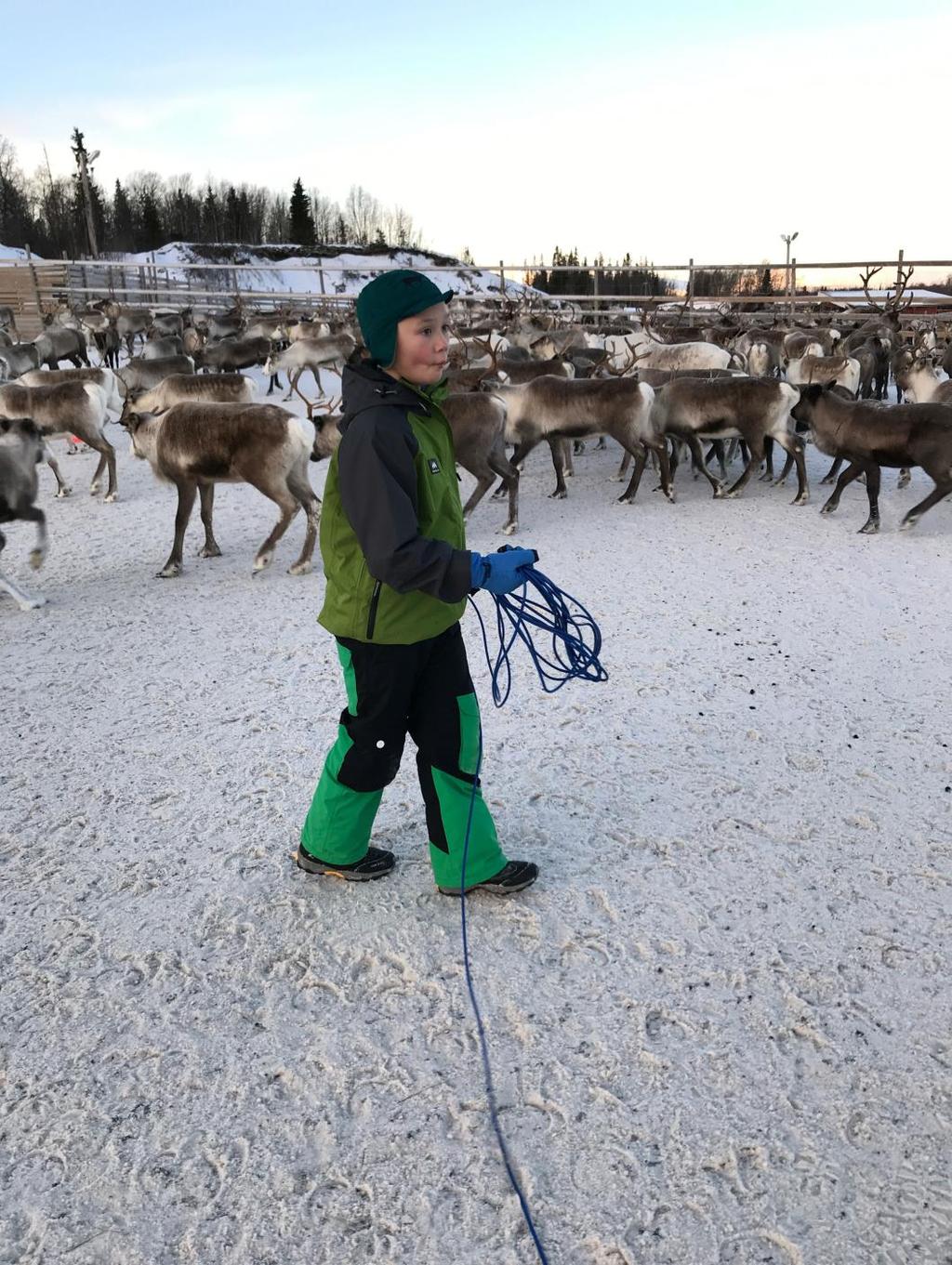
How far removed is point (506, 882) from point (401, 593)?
995 millimetres

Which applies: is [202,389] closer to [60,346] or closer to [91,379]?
[91,379]

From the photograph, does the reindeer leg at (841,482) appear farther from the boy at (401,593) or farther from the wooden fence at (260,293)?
the wooden fence at (260,293)

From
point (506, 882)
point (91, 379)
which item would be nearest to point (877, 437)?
point (506, 882)

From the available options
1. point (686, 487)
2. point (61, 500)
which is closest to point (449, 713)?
point (686, 487)

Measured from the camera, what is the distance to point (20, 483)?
17.3 ft

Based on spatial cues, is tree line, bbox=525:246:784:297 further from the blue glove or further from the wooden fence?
the blue glove

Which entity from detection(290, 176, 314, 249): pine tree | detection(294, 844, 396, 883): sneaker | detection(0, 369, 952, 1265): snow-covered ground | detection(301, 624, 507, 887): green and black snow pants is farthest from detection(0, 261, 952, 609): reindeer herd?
detection(290, 176, 314, 249): pine tree

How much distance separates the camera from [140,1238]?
1644 millimetres

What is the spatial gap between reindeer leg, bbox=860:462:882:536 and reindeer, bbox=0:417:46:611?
572 centimetres

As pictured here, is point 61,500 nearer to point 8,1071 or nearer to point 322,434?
point 322,434

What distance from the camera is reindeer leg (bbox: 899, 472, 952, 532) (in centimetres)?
620

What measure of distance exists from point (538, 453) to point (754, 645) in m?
6.32

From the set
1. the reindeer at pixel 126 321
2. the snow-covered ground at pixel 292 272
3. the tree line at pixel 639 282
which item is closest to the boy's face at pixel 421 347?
the reindeer at pixel 126 321

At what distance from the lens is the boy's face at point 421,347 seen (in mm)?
1985
